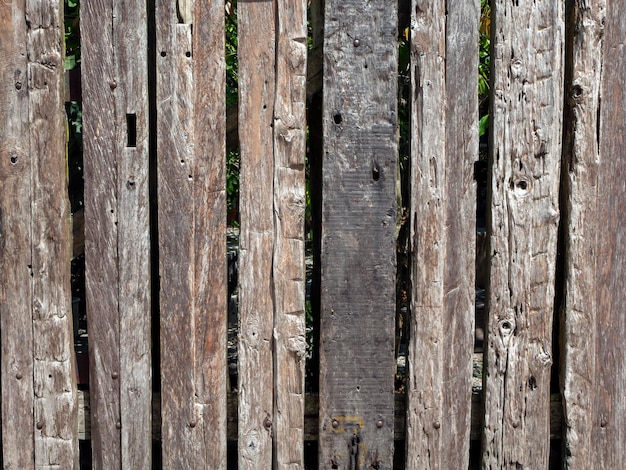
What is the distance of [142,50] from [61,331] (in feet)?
3.10

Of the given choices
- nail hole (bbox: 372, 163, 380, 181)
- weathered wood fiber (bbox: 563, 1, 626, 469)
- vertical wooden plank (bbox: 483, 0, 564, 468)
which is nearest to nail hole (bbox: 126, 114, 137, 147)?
nail hole (bbox: 372, 163, 380, 181)

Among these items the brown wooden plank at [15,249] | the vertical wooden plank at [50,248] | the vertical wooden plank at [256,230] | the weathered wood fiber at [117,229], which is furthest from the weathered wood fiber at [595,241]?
the brown wooden plank at [15,249]

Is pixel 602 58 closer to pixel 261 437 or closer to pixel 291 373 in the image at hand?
pixel 291 373

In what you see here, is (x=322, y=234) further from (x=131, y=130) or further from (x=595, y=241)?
(x=595, y=241)

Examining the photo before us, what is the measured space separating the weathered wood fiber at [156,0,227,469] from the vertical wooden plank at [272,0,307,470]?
0.18m

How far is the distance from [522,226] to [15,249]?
1.63 metres

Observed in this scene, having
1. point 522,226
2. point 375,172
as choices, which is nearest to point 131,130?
point 375,172

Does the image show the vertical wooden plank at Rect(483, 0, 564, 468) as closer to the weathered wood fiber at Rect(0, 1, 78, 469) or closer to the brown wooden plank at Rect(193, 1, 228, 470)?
the brown wooden plank at Rect(193, 1, 228, 470)

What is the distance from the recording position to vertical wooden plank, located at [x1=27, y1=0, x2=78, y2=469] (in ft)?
8.57

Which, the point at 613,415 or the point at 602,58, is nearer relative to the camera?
the point at 602,58

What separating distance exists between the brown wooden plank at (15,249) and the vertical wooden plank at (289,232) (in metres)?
0.80

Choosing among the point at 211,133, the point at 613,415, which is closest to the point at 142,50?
the point at 211,133

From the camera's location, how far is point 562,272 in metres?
2.74

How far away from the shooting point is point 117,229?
265 centimetres
